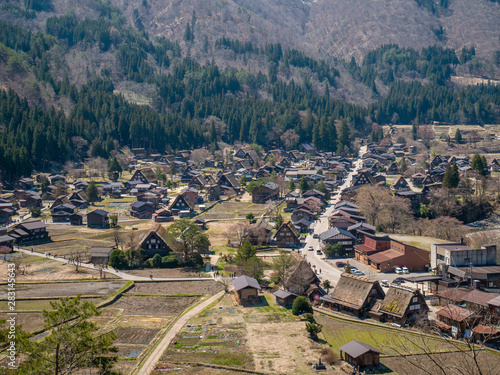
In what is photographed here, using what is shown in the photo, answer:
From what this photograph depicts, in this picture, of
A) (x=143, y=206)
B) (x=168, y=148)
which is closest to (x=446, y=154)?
(x=168, y=148)

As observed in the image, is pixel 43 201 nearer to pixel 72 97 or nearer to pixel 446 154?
pixel 72 97

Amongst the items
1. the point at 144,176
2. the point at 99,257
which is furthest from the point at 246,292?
the point at 144,176

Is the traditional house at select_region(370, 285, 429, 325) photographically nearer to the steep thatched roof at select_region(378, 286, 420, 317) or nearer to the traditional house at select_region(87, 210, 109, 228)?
the steep thatched roof at select_region(378, 286, 420, 317)

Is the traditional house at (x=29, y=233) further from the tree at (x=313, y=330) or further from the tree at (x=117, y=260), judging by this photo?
the tree at (x=313, y=330)

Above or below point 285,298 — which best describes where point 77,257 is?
below

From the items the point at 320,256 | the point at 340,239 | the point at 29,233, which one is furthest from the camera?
the point at 29,233

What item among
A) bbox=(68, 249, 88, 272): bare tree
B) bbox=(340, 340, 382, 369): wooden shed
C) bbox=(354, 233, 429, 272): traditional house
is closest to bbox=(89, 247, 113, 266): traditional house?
bbox=(68, 249, 88, 272): bare tree

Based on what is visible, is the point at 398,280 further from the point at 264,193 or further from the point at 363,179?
the point at 363,179
